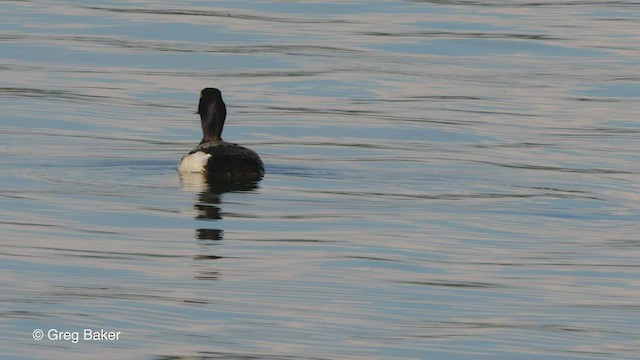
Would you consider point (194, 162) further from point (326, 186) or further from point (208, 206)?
point (208, 206)

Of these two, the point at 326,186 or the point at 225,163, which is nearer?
the point at 326,186

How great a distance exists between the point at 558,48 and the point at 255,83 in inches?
227

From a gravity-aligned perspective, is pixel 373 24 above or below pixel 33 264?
above

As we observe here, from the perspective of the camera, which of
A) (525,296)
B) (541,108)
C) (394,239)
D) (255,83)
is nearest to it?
(525,296)

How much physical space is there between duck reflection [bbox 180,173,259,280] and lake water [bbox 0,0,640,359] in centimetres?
5

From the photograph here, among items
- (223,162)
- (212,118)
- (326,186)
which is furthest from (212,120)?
(326,186)

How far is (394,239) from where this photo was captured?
15.4m

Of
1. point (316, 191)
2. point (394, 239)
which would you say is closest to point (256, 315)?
point (394, 239)

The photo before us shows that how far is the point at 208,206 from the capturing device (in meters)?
17.5

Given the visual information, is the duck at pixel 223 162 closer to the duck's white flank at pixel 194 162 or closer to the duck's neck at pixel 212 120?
the duck's white flank at pixel 194 162

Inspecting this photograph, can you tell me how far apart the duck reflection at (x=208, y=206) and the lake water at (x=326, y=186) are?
47mm

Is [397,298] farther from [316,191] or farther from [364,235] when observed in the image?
[316,191]

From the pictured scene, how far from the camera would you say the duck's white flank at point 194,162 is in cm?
1930

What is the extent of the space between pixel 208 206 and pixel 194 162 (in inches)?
76.0
